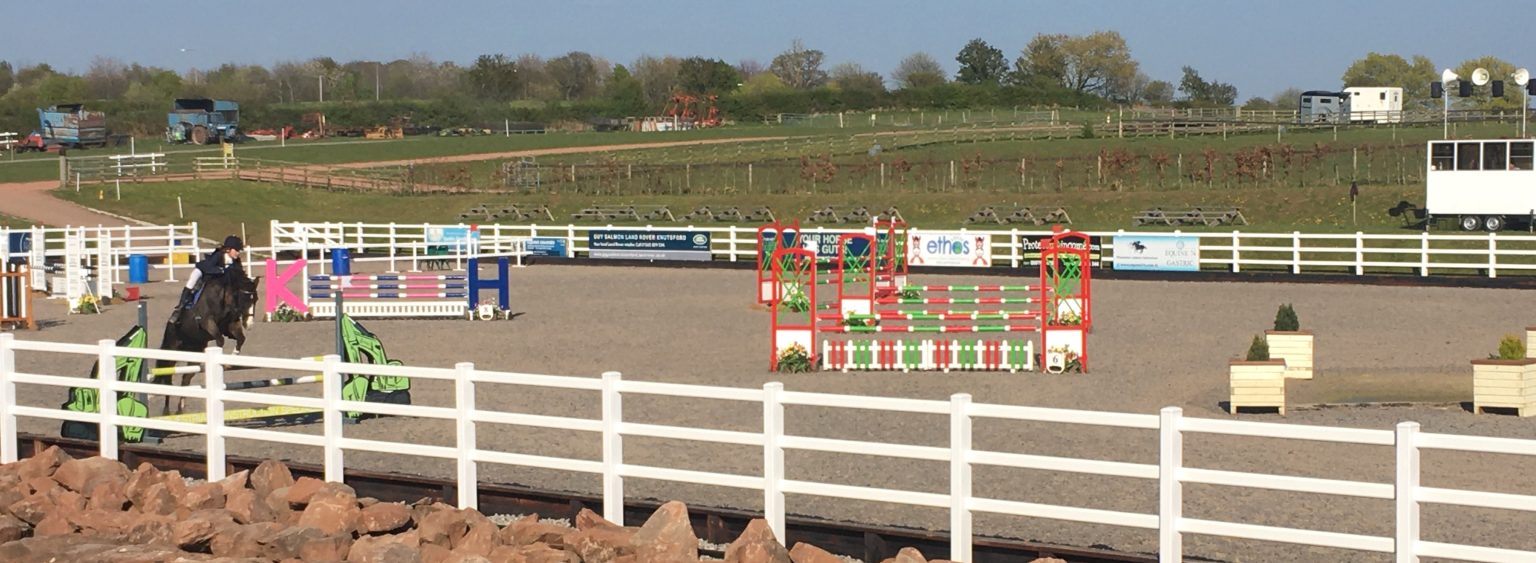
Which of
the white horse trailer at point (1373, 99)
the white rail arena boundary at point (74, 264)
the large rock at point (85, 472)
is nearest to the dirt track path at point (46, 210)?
the white rail arena boundary at point (74, 264)

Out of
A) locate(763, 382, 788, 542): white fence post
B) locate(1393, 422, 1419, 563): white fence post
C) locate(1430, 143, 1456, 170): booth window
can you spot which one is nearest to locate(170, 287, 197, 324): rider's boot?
locate(763, 382, 788, 542): white fence post

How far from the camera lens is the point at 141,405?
15797 millimetres

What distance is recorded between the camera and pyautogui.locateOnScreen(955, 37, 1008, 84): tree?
142750mm

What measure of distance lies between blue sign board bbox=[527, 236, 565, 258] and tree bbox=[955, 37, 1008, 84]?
98.9m

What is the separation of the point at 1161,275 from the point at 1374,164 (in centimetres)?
2799

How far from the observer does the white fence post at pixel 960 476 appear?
31.7ft

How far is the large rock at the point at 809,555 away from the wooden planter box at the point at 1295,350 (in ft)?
40.6

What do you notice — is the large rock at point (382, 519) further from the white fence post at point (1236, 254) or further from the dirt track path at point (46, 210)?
the dirt track path at point (46, 210)

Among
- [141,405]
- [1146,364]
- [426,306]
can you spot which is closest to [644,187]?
[426,306]

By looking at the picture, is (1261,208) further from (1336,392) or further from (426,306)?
(1336,392)

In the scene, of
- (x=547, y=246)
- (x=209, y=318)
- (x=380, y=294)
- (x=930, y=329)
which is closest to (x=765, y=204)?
(x=547, y=246)

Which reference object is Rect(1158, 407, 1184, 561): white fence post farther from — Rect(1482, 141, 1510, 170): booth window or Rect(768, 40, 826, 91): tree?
Rect(768, 40, 826, 91): tree

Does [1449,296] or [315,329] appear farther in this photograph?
[1449,296]

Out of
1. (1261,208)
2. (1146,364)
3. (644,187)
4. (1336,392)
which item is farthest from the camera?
(644,187)
